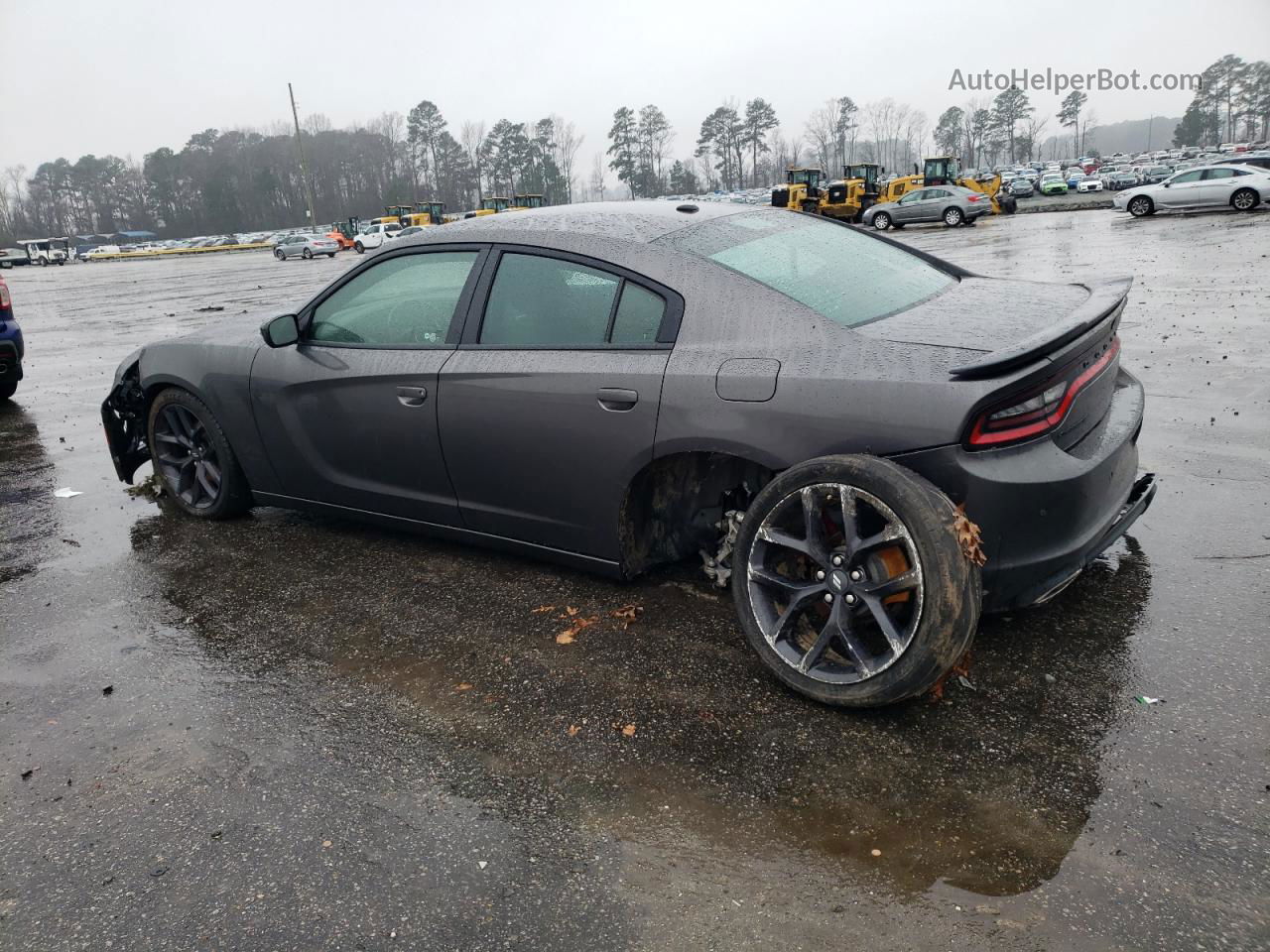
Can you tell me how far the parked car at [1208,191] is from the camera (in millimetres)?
25328

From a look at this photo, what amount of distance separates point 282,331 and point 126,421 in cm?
187

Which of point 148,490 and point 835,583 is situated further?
point 148,490

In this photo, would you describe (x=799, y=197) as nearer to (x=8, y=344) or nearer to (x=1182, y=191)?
(x=1182, y=191)

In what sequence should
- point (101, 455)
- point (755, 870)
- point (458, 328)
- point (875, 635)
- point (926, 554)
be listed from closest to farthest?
point (755, 870), point (926, 554), point (875, 635), point (458, 328), point (101, 455)

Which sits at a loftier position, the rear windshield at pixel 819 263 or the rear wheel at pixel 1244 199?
the rear windshield at pixel 819 263

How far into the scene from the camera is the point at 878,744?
2.75 meters

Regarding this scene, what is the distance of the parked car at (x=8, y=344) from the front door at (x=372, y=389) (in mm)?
5470

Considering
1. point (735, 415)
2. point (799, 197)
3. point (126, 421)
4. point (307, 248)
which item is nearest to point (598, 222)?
point (735, 415)

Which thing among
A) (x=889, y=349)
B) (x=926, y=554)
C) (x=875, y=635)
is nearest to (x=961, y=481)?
(x=926, y=554)

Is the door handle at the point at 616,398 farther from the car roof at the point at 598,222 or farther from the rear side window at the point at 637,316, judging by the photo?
the car roof at the point at 598,222

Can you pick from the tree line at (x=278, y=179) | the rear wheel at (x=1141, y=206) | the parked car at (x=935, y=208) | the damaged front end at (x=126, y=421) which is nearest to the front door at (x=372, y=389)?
the damaged front end at (x=126, y=421)

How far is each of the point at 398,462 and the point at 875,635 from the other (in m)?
2.13

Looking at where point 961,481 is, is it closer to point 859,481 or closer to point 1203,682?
point 859,481

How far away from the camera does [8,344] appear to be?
8.45 metres
